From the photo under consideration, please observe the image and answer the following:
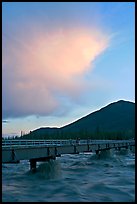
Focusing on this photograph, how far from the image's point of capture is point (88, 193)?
3756cm

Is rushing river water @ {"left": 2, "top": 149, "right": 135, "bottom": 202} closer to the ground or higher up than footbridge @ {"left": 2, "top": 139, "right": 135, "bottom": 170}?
closer to the ground

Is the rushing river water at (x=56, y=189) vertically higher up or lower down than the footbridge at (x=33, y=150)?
lower down

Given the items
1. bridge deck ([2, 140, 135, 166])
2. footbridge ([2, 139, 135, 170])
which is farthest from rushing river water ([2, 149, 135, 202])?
bridge deck ([2, 140, 135, 166])

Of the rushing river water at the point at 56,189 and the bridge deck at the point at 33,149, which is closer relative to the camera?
the rushing river water at the point at 56,189

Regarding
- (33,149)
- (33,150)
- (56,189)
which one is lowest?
(56,189)

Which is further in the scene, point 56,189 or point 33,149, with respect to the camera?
point 33,149

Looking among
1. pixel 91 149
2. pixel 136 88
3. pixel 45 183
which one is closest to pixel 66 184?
pixel 45 183

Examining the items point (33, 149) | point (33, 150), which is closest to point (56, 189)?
→ point (33, 150)

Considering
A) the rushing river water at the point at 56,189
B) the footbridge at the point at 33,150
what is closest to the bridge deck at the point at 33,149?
the footbridge at the point at 33,150

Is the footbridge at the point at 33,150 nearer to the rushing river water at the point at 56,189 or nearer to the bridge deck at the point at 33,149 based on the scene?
the bridge deck at the point at 33,149

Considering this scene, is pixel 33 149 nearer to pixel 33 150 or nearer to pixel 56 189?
pixel 33 150

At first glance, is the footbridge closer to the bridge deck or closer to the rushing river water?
the bridge deck

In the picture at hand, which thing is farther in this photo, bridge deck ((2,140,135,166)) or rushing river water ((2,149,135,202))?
bridge deck ((2,140,135,166))

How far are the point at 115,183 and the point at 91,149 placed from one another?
2607cm
